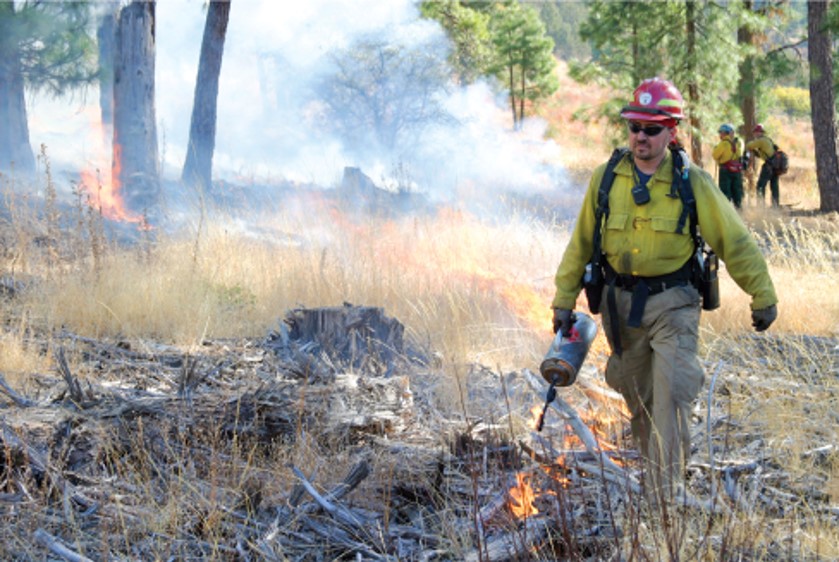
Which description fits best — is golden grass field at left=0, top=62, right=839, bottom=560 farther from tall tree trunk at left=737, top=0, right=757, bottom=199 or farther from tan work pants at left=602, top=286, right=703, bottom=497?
tall tree trunk at left=737, top=0, right=757, bottom=199

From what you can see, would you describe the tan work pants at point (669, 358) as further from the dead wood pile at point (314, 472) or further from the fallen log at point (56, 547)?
the fallen log at point (56, 547)

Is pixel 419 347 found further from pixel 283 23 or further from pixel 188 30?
pixel 188 30

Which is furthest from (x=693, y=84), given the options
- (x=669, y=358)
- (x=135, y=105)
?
(x=669, y=358)

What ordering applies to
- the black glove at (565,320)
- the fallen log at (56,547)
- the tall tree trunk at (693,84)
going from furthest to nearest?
the tall tree trunk at (693,84) → the black glove at (565,320) → the fallen log at (56,547)

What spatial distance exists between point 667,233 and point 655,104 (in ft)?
1.92

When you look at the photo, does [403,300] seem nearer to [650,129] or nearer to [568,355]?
[568,355]

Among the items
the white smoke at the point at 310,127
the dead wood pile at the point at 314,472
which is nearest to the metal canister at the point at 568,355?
the dead wood pile at the point at 314,472

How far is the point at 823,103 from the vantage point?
53.3 ft

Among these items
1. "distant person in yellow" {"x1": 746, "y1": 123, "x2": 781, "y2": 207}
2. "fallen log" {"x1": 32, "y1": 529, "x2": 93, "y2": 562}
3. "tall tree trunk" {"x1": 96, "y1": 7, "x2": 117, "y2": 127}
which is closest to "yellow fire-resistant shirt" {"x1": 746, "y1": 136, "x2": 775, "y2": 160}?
"distant person in yellow" {"x1": 746, "y1": 123, "x2": 781, "y2": 207}

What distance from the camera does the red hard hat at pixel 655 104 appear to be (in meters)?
3.98

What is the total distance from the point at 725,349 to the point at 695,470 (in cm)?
238

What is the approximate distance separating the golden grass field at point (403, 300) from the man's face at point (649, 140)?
1.39 metres

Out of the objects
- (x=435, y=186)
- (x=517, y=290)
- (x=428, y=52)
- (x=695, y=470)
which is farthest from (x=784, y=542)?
(x=428, y=52)

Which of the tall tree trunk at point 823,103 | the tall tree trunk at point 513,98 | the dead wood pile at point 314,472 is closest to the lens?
the dead wood pile at point 314,472
